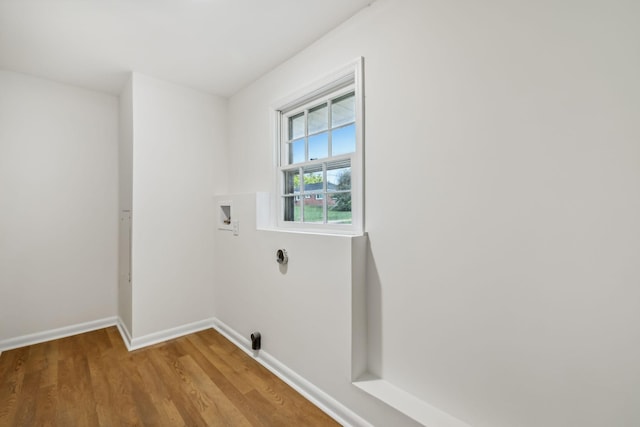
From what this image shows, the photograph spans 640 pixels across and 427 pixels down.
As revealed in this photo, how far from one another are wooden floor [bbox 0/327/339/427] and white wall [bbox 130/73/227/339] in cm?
43

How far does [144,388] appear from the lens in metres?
2.03

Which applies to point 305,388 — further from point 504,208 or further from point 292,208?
point 504,208

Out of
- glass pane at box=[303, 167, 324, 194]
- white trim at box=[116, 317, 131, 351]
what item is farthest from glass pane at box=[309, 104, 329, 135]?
white trim at box=[116, 317, 131, 351]

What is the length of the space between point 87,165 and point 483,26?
11.8 ft

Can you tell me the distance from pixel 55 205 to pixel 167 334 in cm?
168

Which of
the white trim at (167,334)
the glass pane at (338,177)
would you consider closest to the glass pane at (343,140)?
the glass pane at (338,177)

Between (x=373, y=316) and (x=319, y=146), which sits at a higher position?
(x=319, y=146)

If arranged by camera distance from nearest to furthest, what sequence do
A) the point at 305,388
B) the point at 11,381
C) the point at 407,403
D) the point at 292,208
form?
1. the point at 407,403
2. the point at 305,388
3. the point at 11,381
4. the point at 292,208

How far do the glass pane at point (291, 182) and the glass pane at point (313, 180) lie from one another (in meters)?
0.15

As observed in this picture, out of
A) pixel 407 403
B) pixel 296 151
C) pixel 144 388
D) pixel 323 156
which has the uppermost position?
pixel 296 151

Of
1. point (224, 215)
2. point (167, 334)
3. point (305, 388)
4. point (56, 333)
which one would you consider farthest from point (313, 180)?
point (56, 333)

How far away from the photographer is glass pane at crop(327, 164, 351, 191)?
2.03 m

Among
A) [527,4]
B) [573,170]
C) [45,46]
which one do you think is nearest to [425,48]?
[527,4]

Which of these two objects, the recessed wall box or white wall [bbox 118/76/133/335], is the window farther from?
white wall [bbox 118/76/133/335]
